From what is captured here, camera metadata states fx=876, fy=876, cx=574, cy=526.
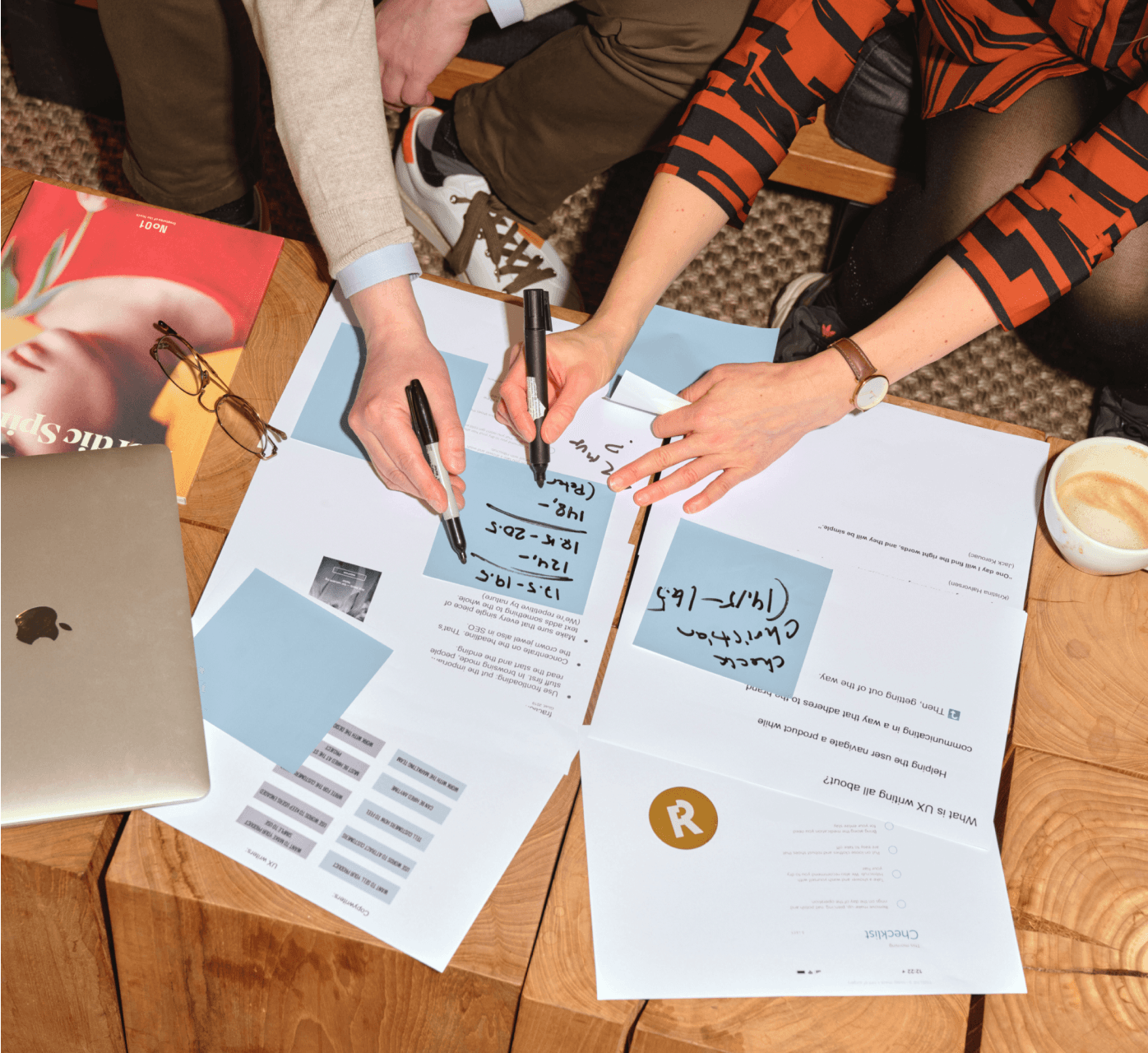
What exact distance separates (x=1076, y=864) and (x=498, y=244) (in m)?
1.14

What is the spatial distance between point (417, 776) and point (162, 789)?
18 cm

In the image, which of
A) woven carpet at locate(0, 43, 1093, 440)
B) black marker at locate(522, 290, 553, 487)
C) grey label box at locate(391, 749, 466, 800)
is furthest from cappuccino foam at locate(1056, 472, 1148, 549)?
woven carpet at locate(0, 43, 1093, 440)

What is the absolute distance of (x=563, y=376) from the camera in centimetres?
84

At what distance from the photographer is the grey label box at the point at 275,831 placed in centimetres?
66

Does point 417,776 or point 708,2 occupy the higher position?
point 708,2

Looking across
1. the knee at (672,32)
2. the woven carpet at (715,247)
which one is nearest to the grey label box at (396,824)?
the knee at (672,32)

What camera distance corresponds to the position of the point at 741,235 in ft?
5.57

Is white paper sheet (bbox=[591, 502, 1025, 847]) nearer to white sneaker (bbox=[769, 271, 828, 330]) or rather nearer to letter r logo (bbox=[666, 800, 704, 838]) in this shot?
letter r logo (bbox=[666, 800, 704, 838])

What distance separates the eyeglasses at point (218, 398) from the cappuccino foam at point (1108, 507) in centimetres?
73

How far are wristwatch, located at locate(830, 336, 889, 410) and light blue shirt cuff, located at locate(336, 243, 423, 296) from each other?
1.44 ft

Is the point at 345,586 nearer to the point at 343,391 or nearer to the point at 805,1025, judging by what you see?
the point at 343,391

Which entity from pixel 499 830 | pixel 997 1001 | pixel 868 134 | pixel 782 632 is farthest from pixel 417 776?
pixel 868 134

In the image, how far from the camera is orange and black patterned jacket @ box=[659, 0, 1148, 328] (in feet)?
2.84

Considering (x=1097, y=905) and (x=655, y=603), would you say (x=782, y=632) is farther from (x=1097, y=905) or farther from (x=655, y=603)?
(x=1097, y=905)
